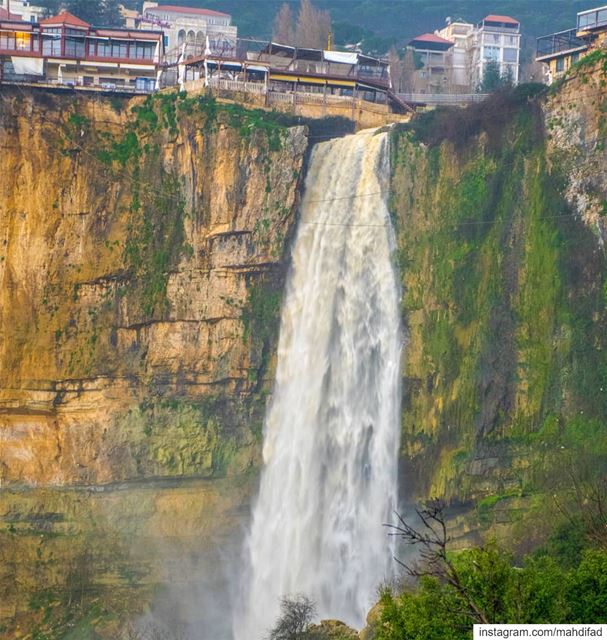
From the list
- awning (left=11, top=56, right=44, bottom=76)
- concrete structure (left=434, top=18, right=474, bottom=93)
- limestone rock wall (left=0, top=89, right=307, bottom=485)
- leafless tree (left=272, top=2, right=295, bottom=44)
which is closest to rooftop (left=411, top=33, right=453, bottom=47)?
concrete structure (left=434, top=18, right=474, bottom=93)

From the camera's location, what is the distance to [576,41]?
67625mm

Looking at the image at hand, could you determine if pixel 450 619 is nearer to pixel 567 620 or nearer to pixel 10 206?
pixel 567 620

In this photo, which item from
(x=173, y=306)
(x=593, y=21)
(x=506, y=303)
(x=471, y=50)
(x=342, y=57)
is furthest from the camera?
(x=471, y=50)

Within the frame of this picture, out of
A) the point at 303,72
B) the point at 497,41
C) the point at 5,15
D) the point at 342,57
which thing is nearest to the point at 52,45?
the point at 303,72

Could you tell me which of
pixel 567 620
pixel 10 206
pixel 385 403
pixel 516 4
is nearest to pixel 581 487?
pixel 385 403

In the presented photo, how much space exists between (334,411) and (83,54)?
21.8m

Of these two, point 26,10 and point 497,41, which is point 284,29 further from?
point 26,10

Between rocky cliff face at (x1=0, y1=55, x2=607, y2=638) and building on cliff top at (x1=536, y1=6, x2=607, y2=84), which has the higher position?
building on cliff top at (x1=536, y1=6, x2=607, y2=84)

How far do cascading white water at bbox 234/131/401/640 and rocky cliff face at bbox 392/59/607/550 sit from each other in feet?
3.37

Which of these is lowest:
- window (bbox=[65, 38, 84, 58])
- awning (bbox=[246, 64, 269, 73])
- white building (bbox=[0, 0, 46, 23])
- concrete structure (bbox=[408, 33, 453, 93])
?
awning (bbox=[246, 64, 269, 73])

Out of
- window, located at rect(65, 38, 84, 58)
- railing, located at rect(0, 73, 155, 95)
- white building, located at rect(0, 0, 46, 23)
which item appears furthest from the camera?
white building, located at rect(0, 0, 46, 23)

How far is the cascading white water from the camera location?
190 ft

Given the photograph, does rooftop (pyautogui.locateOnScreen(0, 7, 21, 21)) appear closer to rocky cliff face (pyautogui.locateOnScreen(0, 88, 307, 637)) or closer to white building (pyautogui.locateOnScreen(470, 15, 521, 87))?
rocky cliff face (pyautogui.locateOnScreen(0, 88, 307, 637))

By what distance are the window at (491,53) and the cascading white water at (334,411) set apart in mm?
43961
